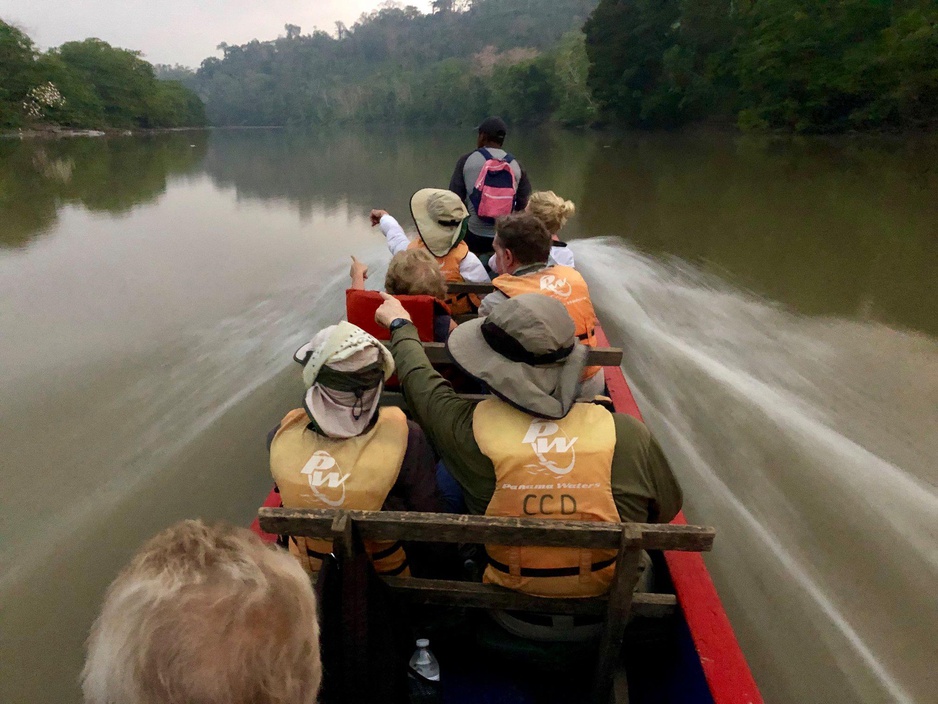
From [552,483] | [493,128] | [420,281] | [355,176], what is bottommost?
[355,176]

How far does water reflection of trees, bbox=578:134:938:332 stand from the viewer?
6.42 m

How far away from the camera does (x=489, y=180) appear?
4523 millimetres

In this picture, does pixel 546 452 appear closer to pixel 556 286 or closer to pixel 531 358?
pixel 531 358

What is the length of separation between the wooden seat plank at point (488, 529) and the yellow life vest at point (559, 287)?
1383mm

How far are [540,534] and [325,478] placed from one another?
0.63m

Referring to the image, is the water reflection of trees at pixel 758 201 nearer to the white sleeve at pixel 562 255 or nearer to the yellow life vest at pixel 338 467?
the white sleeve at pixel 562 255

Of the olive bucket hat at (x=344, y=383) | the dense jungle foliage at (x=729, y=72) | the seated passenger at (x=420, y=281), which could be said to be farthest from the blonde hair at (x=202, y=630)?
the dense jungle foliage at (x=729, y=72)

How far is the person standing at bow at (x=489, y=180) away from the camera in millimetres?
4523

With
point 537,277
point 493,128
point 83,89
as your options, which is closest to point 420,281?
point 537,277

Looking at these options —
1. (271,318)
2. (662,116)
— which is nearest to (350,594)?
(271,318)

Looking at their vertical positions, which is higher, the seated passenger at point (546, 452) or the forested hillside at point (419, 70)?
the forested hillside at point (419, 70)

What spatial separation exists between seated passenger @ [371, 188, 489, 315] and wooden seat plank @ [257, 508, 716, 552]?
2.07 metres

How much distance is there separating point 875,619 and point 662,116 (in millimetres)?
34002

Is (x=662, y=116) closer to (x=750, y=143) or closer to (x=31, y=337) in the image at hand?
(x=750, y=143)
